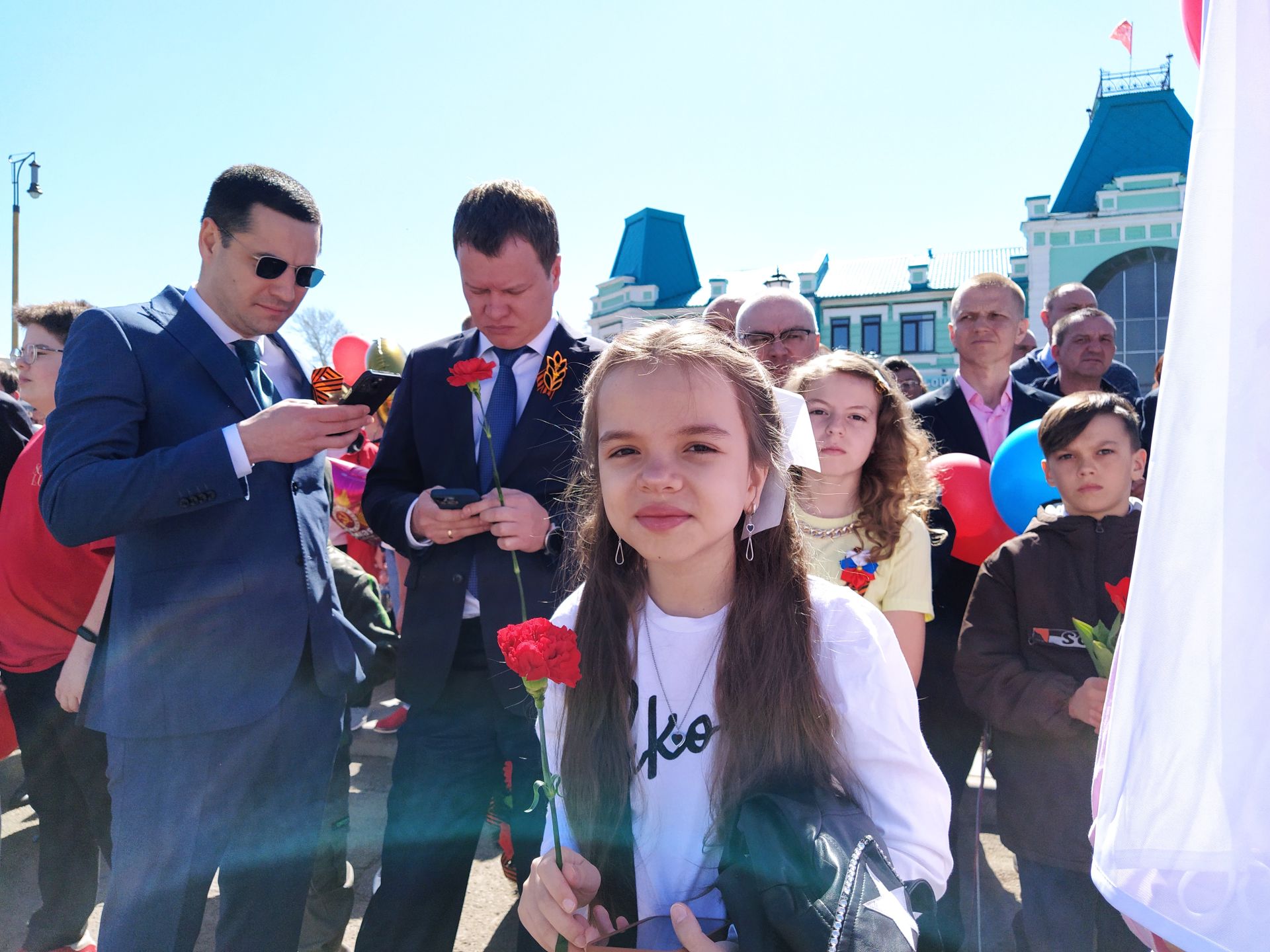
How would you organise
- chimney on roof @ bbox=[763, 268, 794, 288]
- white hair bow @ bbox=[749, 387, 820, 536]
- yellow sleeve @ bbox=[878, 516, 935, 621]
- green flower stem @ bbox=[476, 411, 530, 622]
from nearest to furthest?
1. white hair bow @ bbox=[749, 387, 820, 536]
2. green flower stem @ bbox=[476, 411, 530, 622]
3. yellow sleeve @ bbox=[878, 516, 935, 621]
4. chimney on roof @ bbox=[763, 268, 794, 288]

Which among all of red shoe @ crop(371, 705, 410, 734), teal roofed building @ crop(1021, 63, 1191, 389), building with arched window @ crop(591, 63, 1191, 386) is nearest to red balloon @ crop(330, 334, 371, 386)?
red shoe @ crop(371, 705, 410, 734)

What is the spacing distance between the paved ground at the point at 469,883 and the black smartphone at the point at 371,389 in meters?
1.99

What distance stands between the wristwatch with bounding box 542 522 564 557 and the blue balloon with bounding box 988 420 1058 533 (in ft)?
5.47

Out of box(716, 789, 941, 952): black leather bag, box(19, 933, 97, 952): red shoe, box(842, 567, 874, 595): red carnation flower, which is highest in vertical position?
box(842, 567, 874, 595): red carnation flower

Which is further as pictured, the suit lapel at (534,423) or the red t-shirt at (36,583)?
the red t-shirt at (36,583)

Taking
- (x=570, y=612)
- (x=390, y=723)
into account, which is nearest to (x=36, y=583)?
(x=570, y=612)

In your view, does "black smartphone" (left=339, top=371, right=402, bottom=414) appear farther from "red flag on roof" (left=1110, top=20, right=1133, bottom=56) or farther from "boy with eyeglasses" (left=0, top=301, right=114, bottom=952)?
"red flag on roof" (left=1110, top=20, right=1133, bottom=56)

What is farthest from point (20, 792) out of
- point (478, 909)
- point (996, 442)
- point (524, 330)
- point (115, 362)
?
point (996, 442)

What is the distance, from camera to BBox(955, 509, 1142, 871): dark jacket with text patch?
2.32 m

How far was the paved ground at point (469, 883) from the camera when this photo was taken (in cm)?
305

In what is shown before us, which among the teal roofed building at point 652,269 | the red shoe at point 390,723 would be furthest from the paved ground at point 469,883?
the teal roofed building at point 652,269

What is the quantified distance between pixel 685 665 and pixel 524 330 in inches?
50.0

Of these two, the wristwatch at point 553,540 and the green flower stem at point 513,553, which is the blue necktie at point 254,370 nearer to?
the green flower stem at point 513,553

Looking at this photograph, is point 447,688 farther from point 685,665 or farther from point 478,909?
point 478,909
